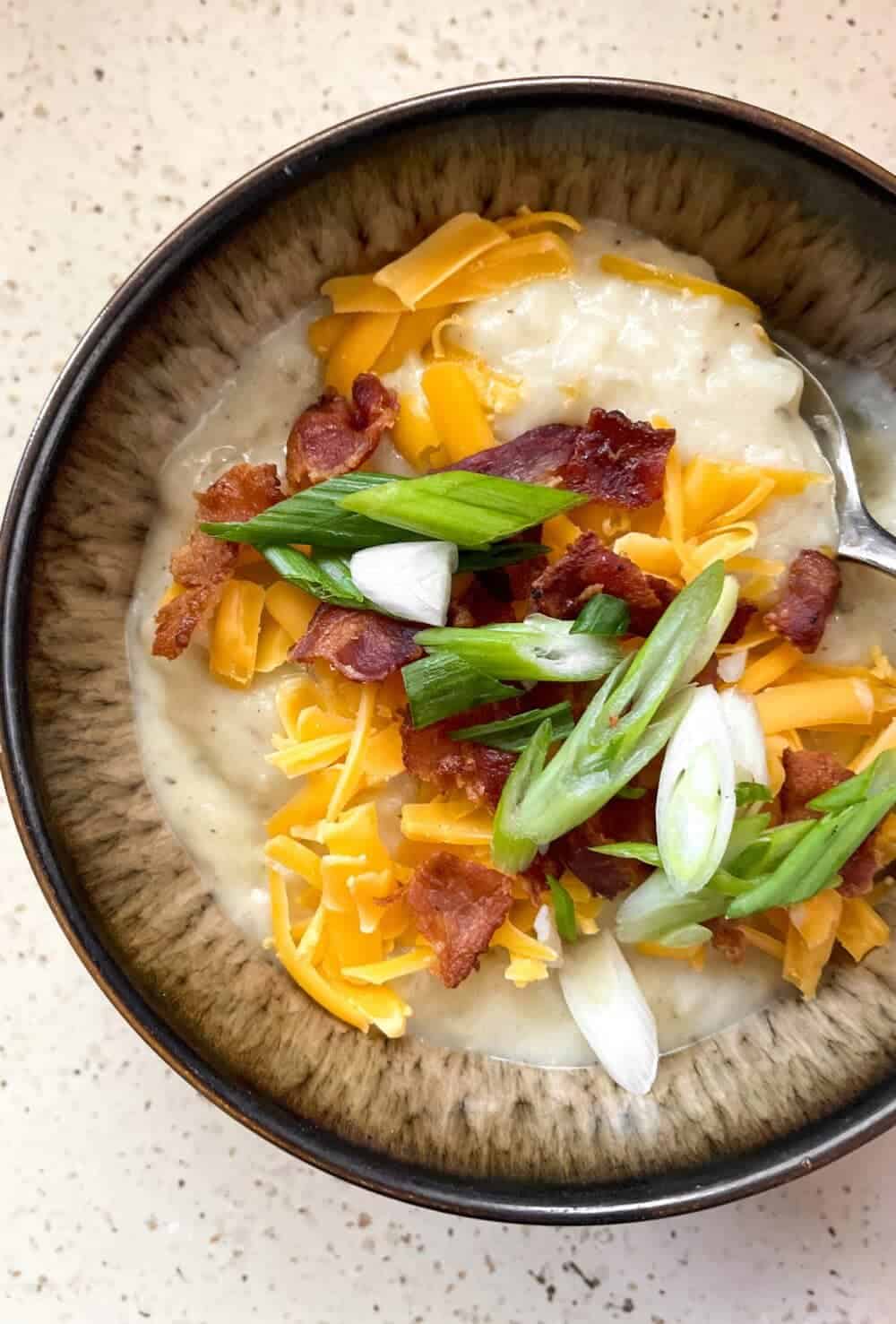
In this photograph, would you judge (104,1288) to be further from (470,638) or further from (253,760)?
(470,638)

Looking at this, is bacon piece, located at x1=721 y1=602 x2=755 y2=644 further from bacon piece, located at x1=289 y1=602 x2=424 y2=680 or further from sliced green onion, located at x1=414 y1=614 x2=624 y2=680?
bacon piece, located at x1=289 y1=602 x2=424 y2=680

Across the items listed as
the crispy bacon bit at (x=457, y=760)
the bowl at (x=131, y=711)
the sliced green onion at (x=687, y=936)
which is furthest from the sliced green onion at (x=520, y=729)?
the bowl at (x=131, y=711)

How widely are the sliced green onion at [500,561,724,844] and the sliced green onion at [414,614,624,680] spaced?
0.12 feet

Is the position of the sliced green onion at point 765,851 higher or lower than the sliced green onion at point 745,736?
lower

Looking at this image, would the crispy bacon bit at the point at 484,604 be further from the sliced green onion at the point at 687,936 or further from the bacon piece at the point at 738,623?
the sliced green onion at the point at 687,936

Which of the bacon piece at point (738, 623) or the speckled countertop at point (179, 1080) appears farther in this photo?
the speckled countertop at point (179, 1080)

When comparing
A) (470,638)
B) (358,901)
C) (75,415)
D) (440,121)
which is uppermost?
(440,121)

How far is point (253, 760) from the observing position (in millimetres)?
1146

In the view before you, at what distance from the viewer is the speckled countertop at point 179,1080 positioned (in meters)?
1.24

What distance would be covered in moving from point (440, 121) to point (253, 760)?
0.62 meters

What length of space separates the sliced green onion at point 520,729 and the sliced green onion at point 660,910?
17 cm

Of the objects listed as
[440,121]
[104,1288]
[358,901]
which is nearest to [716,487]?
[440,121]

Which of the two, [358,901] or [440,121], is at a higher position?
[440,121]

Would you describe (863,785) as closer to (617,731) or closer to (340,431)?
(617,731)
